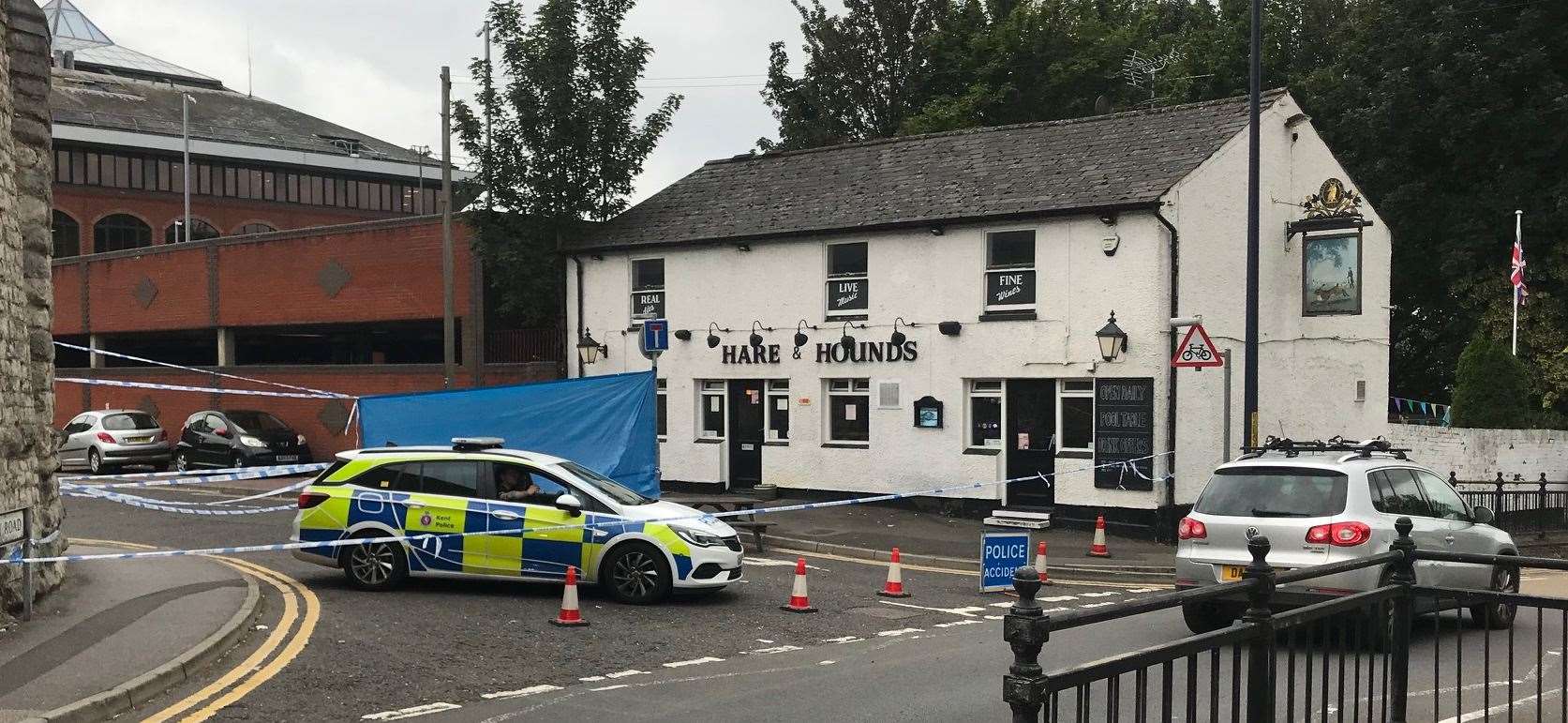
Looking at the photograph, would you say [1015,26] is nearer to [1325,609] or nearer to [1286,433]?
[1286,433]

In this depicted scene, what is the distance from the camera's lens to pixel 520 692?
389 inches

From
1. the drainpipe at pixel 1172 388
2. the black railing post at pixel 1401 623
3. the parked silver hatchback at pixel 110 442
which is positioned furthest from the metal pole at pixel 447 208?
the black railing post at pixel 1401 623

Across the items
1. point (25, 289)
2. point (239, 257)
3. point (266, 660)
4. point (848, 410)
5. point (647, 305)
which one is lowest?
point (266, 660)

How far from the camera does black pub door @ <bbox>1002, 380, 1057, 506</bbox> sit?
2280 cm

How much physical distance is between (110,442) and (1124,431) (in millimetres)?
24790

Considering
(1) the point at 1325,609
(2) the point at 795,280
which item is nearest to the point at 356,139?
(2) the point at 795,280

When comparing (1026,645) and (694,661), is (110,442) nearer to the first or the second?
(694,661)

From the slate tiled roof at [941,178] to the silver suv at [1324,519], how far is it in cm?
930

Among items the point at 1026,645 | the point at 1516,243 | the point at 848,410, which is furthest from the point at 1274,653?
the point at 1516,243

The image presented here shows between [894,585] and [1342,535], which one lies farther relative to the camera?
[894,585]

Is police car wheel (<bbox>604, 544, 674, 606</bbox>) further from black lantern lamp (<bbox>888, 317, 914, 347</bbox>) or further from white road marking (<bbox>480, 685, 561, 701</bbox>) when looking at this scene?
black lantern lamp (<bbox>888, 317, 914, 347</bbox>)

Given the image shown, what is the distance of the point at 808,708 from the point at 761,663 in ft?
6.02

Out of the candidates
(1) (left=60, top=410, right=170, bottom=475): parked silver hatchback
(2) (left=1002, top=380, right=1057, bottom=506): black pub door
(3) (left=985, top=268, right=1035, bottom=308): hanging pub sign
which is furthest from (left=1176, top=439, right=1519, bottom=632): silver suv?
(1) (left=60, top=410, right=170, bottom=475): parked silver hatchback

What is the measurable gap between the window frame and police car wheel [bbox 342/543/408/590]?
1198 centimetres
